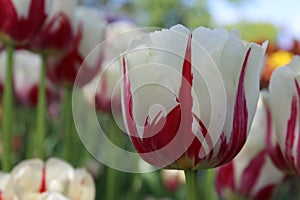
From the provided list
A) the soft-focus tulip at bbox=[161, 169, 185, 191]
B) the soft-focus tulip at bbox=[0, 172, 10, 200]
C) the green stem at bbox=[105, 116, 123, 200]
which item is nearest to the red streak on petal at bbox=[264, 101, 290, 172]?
the soft-focus tulip at bbox=[0, 172, 10, 200]

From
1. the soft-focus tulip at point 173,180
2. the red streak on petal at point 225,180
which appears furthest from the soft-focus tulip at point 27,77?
the red streak on petal at point 225,180

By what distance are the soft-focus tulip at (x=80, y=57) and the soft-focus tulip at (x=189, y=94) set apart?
39 cm

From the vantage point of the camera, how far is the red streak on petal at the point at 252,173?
0.69 metres

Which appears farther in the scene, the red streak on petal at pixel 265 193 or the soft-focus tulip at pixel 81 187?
the red streak on petal at pixel 265 193

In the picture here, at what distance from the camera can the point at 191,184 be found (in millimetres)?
431

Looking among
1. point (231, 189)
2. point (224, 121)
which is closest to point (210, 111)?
point (224, 121)

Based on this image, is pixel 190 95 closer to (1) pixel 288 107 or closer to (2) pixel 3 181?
(1) pixel 288 107

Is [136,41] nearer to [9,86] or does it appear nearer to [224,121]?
[224,121]

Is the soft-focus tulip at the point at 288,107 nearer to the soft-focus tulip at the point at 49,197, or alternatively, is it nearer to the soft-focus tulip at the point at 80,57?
the soft-focus tulip at the point at 49,197

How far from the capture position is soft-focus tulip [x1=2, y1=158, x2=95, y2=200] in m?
0.54

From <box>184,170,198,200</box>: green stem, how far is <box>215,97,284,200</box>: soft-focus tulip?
23 centimetres

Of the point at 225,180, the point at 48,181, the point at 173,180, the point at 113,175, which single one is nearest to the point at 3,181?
the point at 48,181

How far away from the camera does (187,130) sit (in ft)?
1.39

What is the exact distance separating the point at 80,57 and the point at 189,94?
1.39ft
